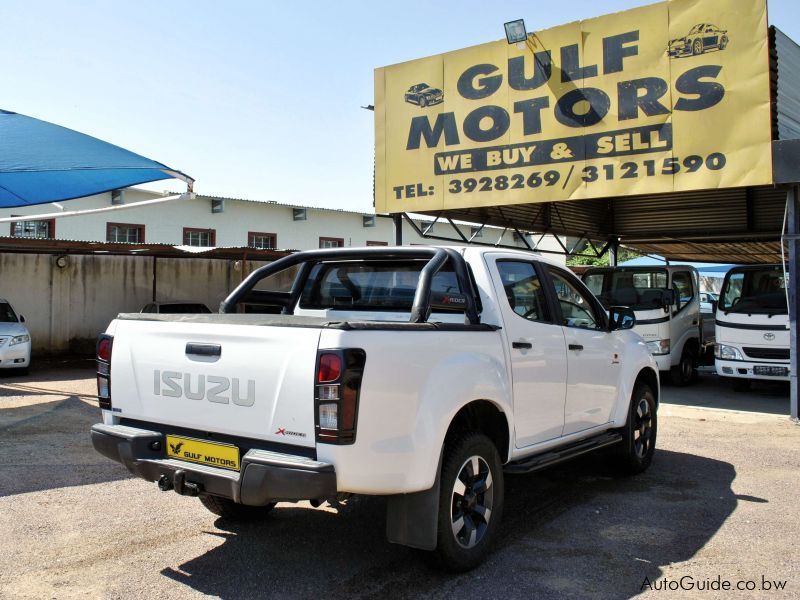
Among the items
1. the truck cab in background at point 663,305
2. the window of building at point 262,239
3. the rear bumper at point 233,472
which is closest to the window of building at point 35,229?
the window of building at point 262,239

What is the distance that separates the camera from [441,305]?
415 centimetres

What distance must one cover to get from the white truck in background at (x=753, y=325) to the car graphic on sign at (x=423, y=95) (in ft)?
19.0

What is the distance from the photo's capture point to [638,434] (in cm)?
627

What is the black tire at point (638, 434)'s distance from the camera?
6027 millimetres

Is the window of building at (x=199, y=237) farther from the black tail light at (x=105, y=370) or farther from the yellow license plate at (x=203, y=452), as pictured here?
the yellow license plate at (x=203, y=452)

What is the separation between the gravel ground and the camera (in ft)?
12.7

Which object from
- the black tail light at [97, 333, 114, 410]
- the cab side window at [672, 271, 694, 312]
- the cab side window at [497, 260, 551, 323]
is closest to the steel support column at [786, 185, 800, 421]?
the cab side window at [672, 271, 694, 312]

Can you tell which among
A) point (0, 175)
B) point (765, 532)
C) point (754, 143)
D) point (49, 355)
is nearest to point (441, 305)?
point (765, 532)

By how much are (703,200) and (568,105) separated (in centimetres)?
513

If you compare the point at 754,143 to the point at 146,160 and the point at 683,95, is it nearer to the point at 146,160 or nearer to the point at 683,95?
the point at 683,95

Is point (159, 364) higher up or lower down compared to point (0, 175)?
lower down

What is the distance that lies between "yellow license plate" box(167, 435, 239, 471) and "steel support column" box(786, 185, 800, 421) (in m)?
8.20

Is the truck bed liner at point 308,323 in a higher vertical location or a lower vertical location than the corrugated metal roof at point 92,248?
lower

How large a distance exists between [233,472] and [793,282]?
8460 millimetres
